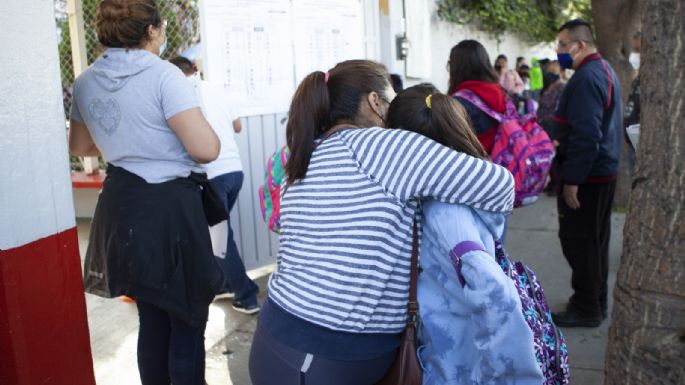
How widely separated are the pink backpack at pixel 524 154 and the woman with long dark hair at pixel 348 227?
5.87ft

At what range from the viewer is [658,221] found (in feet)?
5.83

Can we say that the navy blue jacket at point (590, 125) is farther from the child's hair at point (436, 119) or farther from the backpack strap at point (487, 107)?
the child's hair at point (436, 119)

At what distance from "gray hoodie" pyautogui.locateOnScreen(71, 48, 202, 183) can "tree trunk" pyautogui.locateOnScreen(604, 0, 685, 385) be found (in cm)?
159

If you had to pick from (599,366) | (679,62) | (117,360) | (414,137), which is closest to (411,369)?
(414,137)

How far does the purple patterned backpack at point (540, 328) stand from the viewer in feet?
6.64

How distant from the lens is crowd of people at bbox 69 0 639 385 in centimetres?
186

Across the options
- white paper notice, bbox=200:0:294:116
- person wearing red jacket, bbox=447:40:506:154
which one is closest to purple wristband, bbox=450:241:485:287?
person wearing red jacket, bbox=447:40:506:154

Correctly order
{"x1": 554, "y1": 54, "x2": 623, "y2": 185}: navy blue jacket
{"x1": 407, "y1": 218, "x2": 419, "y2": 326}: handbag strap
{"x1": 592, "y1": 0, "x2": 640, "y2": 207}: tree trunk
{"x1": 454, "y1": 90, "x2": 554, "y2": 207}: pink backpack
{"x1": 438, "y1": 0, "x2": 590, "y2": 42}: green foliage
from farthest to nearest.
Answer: {"x1": 438, "y1": 0, "x2": 590, "y2": 42}: green foliage
{"x1": 592, "y1": 0, "x2": 640, "y2": 207}: tree trunk
{"x1": 554, "y1": 54, "x2": 623, "y2": 185}: navy blue jacket
{"x1": 454, "y1": 90, "x2": 554, "y2": 207}: pink backpack
{"x1": 407, "y1": 218, "x2": 419, "y2": 326}: handbag strap

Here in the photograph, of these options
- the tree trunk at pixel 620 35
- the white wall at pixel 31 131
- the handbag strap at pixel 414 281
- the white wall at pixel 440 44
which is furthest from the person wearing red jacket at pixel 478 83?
the tree trunk at pixel 620 35

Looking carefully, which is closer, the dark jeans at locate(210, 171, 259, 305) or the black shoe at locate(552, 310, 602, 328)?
the black shoe at locate(552, 310, 602, 328)

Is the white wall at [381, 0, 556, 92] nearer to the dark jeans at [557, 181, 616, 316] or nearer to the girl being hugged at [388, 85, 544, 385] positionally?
the dark jeans at [557, 181, 616, 316]

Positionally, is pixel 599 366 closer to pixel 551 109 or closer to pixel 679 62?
pixel 679 62

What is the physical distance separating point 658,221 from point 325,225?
0.85 metres

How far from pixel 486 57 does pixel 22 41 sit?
255 centimetres
